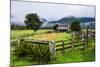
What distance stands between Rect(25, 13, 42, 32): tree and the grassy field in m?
0.06

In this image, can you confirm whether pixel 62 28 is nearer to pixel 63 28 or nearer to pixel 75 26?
pixel 63 28

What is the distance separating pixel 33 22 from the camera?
2.46m

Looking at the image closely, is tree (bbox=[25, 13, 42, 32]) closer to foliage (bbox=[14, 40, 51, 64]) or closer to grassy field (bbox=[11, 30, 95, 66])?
grassy field (bbox=[11, 30, 95, 66])

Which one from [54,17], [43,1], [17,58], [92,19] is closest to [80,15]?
[92,19]

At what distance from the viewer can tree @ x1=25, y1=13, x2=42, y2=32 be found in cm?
243

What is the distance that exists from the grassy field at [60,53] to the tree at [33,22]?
0.19 ft

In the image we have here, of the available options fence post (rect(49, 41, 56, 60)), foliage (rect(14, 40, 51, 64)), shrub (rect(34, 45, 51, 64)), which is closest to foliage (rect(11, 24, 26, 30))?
foliage (rect(14, 40, 51, 64))

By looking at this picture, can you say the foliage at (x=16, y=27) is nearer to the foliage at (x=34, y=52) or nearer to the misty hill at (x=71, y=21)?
the foliage at (x=34, y=52)

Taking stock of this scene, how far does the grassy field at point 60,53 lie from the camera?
2375 millimetres

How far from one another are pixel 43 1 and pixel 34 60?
696 millimetres

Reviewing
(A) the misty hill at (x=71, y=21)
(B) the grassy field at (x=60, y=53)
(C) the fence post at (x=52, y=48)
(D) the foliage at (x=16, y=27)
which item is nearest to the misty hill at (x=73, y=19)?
(A) the misty hill at (x=71, y=21)

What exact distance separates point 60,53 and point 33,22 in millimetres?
497
